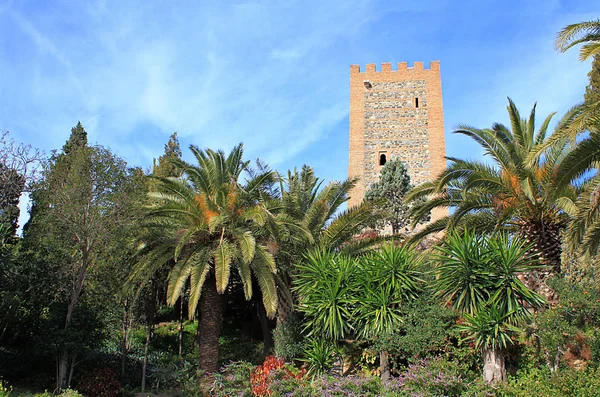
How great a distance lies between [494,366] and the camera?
34.7 ft

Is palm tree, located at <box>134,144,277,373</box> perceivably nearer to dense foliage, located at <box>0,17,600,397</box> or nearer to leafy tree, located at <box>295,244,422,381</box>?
dense foliage, located at <box>0,17,600,397</box>

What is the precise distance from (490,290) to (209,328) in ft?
23.4

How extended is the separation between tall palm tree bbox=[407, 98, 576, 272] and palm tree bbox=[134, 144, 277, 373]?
4195mm

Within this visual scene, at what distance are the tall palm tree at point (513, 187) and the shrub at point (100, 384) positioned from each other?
8601 millimetres

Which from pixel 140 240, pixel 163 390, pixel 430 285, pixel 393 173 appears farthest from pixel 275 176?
pixel 393 173

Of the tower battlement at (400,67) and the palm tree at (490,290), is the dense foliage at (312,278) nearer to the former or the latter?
the palm tree at (490,290)

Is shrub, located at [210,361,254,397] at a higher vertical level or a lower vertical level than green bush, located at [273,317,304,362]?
lower

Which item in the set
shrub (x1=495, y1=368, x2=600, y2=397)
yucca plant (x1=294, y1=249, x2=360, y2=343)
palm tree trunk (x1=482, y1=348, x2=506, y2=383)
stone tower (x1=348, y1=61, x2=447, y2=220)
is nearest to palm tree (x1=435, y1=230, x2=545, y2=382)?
palm tree trunk (x1=482, y1=348, x2=506, y2=383)

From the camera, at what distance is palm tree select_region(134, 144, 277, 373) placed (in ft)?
41.9

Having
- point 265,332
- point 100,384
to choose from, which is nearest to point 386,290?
point 265,332

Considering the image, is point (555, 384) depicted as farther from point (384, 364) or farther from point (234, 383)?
point (234, 383)

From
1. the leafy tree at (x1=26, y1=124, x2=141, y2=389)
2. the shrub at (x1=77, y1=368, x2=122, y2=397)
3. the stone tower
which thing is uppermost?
the stone tower

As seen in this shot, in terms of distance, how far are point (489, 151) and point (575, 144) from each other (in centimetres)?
347

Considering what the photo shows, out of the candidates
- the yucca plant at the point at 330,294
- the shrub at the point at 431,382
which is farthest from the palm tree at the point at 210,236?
the shrub at the point at 431,382
